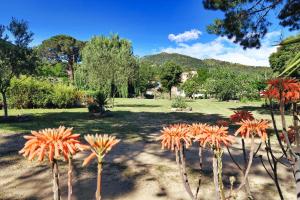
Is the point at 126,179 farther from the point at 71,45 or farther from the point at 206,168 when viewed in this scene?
the point at 71,45

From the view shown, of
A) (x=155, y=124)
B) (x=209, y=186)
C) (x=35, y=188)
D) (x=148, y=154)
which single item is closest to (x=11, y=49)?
(x=155, y=124)

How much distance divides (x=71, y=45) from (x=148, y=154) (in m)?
65.0

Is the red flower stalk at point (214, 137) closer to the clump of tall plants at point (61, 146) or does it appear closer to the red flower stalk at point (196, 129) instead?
the red flower stalk at point (196, 129)

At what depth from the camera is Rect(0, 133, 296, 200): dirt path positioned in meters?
6.77

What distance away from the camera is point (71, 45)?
71812 mm

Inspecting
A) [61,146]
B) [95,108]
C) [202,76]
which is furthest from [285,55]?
[202,76]

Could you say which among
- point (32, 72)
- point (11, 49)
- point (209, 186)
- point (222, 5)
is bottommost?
point (209, 186)

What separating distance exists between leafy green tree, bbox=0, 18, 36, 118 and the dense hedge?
8902 mm

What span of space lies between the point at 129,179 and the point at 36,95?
2189 centimetres

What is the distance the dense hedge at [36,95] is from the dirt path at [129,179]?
17.9m

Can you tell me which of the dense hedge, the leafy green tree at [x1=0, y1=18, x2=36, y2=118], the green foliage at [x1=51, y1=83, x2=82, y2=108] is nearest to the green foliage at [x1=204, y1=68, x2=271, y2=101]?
the green foliage at [x1=51, y1=83, x2=82, y2=108]

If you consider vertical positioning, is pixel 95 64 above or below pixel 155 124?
above

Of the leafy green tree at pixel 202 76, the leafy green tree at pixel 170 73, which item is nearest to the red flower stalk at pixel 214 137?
the leafy green tree at pixel 170 73

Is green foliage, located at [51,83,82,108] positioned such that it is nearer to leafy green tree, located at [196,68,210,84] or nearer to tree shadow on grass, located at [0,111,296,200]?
tree shadow on grass, located at [0,111,296,200]
